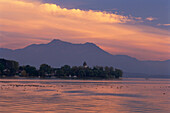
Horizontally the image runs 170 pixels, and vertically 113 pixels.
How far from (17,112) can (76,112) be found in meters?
8.35

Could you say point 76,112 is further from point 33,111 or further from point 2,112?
point 2,112

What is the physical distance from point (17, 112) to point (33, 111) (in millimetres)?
2353

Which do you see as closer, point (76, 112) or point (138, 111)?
point (76, 112)

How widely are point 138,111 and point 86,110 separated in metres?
8.05

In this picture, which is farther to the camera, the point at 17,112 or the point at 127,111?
the point at 127,111

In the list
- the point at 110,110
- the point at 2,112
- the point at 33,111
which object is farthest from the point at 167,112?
the point at 2,112

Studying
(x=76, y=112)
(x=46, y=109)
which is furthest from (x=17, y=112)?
(x=76, y=112)

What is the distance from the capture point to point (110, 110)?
4456 centimetres

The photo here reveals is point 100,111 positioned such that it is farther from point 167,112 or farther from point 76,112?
point 167,112

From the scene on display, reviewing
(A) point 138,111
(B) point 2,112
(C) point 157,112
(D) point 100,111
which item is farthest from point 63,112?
(C) point 157,112

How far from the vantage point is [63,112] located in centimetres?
4150

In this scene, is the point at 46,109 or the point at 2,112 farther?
the point at 46,109

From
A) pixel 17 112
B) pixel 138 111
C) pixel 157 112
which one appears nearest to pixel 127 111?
pixel 138 111

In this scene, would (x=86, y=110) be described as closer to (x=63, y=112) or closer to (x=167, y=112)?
(x=63, y=112)
